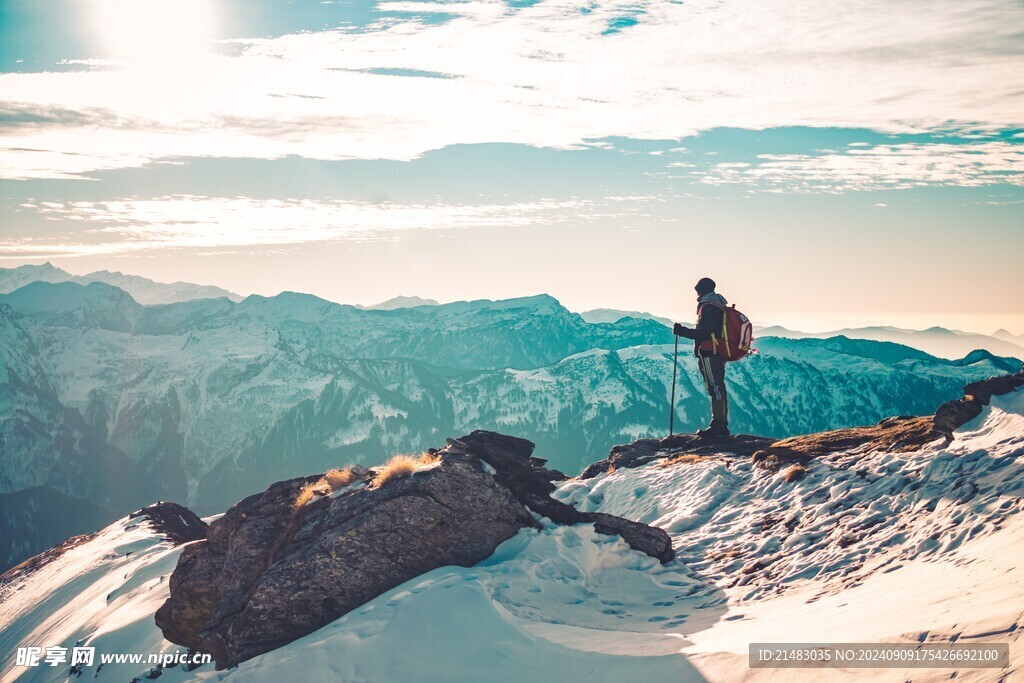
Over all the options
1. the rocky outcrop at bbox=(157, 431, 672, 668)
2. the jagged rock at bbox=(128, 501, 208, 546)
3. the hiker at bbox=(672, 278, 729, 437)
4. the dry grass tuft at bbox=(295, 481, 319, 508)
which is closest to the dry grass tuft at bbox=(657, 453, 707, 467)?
the hiker at bbox=(672, 278, 729, 437)

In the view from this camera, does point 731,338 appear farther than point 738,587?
Yes

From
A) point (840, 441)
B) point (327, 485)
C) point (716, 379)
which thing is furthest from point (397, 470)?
point (840, 441)

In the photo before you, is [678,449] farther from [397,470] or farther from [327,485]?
[327,485]

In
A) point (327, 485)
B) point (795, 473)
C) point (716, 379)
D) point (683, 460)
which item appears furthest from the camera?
point (716, 379)

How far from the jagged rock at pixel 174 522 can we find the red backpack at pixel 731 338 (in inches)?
1754

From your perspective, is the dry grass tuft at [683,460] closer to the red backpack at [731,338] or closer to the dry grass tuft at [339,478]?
the red backpack at [731,338]

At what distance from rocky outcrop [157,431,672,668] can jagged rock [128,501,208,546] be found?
39.6 meters

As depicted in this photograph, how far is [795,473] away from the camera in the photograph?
22.6m

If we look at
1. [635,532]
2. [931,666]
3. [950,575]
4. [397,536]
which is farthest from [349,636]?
[950,575]

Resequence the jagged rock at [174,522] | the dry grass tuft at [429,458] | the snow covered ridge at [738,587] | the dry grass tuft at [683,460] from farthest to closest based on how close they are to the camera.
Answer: the jagged rock at [174,522]
the dry grass tuft at [683,460]
the dry grass tuft at [429,458]
the snow covered ridge at [738,587]

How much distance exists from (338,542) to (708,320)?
16805mm

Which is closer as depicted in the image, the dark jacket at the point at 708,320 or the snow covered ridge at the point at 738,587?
the snow covered ridge at the point at 738,587

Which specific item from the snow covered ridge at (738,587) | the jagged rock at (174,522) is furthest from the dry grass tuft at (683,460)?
the jagged rock at (174,522)

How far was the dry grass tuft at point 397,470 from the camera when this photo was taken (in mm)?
19406
